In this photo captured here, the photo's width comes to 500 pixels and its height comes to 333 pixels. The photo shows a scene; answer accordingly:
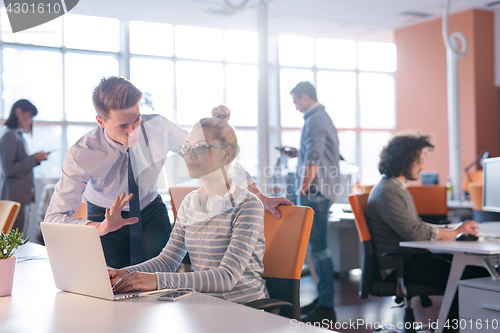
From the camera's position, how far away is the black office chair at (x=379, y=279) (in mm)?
2479

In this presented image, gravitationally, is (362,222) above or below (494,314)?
above

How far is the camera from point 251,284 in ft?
4.75

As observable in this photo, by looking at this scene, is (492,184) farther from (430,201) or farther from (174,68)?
(174,68)

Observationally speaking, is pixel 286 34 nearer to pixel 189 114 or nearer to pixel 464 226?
pixel 464 226

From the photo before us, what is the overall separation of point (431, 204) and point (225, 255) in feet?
9.68

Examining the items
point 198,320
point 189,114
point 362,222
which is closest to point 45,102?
point 362,222

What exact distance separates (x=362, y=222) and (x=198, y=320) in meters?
1.79

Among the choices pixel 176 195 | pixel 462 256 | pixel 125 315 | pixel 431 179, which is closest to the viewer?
pixel 125 315

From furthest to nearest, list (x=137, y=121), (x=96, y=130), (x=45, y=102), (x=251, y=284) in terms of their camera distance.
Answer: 1. (x=45, y=102)
2. (x=96, y=130)
3. (x=137, y=121)
4. (x=251, y=284)

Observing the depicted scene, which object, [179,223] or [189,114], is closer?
[189,114]

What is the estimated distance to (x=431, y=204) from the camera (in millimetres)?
3930

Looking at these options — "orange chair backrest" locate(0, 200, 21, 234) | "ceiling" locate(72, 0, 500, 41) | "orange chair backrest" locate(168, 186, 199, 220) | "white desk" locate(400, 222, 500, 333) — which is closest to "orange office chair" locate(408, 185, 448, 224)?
"white desk" locate(400, 222, 500, 333)

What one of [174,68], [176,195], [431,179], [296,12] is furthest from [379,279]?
[174,68]

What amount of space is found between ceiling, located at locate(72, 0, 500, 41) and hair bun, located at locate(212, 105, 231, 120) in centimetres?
523
